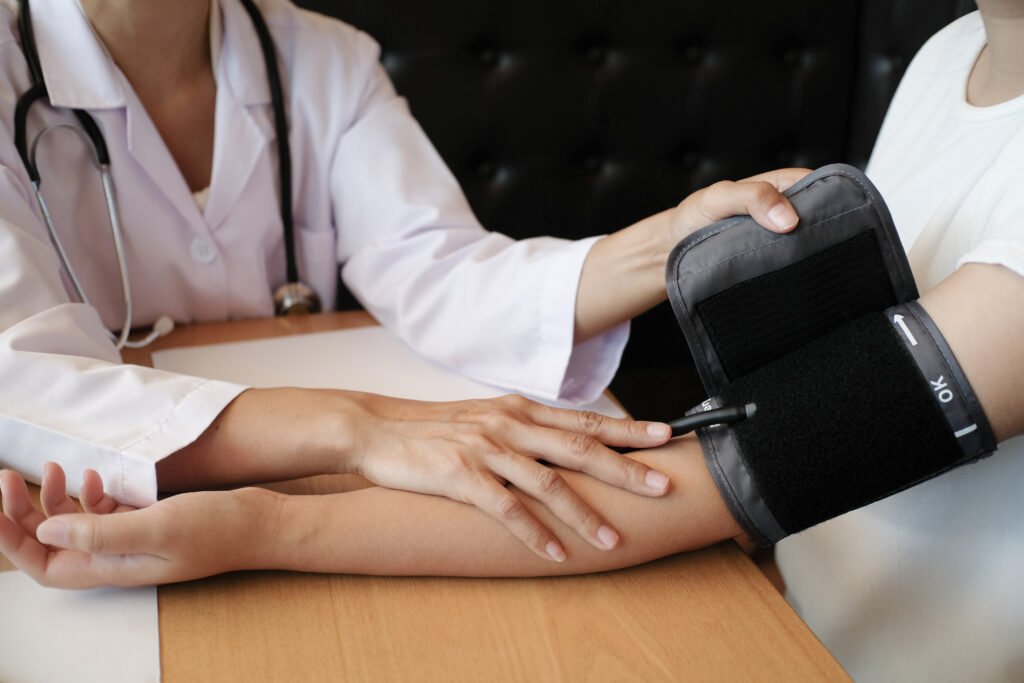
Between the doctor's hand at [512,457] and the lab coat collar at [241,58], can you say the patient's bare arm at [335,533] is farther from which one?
the lab coat collar at [241,58]

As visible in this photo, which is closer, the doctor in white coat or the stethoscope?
the doctor in white coat

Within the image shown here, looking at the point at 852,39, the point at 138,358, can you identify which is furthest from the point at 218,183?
the point at 852,39

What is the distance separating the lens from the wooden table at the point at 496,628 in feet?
2.06

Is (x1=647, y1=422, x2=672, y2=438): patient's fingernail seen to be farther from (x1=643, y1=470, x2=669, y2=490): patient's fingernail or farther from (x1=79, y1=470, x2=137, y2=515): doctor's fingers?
(x1=79, y1=470, x2=137, y2=515): doctor's fingers

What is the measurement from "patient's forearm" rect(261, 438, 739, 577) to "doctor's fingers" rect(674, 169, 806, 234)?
214 millimetres

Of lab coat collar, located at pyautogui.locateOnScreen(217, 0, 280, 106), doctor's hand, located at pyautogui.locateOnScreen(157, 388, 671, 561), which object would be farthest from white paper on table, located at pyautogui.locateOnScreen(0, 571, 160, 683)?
lab coat collar, located at pyautogui.locateOnScreen(217, 0, 280, 106)

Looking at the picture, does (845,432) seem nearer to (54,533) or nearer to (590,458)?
(590,458)

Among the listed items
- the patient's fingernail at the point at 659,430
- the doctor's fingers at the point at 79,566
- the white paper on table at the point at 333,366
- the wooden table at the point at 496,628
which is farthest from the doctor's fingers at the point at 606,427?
the doctor's fingers at the point at 79,566

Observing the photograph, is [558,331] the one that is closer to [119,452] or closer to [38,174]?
[119,452]

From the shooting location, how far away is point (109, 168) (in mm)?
1103

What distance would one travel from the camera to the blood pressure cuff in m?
0.68

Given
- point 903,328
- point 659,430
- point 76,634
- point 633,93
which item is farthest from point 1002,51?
point 76,634

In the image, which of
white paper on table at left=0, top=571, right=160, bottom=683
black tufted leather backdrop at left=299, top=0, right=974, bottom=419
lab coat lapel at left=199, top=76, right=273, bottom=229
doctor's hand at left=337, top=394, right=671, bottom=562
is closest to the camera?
white paper on table at left=0, top=571, right=160, bottom=683

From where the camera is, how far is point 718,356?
765 millimetres
